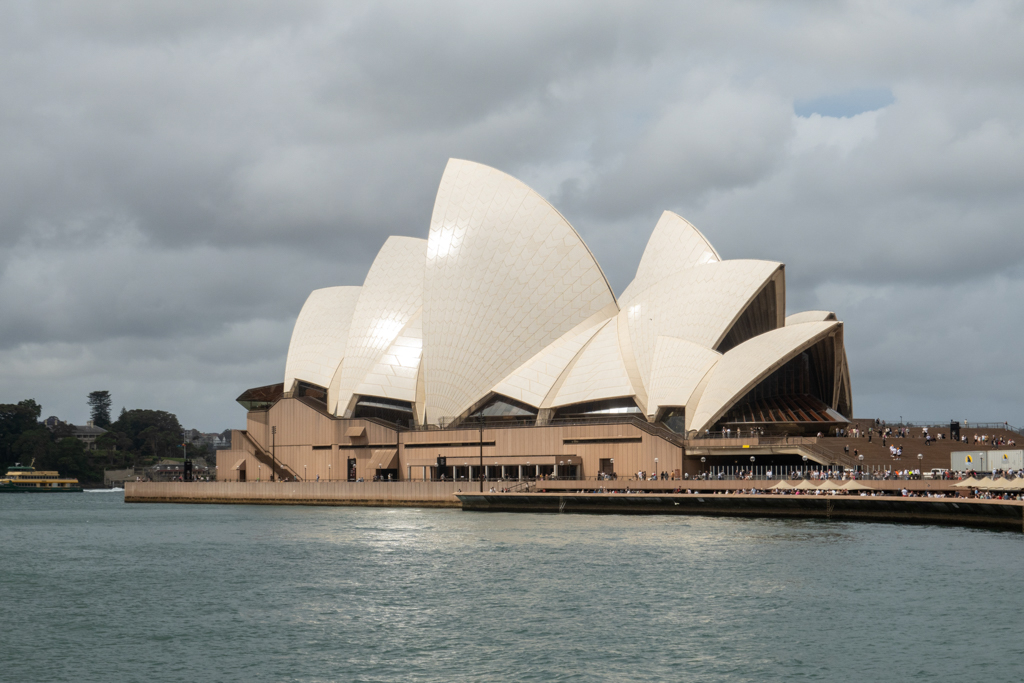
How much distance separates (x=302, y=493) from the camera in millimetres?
67250

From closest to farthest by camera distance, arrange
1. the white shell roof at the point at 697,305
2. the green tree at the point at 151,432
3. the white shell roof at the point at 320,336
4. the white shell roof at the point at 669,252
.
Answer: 1. the white shell roof at the point at 697,305
2. the white shell roof at the point at 669,252
3. the white shell roof at the point at 320,336
4. the green tree at the point at 151,432

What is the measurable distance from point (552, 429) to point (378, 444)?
14.0 meters

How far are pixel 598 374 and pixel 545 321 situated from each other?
564cm

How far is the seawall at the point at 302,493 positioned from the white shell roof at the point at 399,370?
7770 mm

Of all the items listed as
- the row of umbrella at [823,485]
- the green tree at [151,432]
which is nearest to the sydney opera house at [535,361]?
the row of umbrella at [823,485]

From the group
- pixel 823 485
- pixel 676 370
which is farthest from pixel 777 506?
pixel 676 370

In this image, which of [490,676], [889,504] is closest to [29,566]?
[490,676]

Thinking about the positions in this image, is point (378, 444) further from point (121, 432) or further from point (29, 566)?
point (121, 432)

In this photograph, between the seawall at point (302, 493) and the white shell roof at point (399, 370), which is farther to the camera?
the white shell roof at point (399, 370)

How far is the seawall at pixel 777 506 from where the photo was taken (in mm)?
39969

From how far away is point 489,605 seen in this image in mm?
25469

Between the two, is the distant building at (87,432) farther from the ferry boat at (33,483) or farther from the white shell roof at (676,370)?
the white shell roof at (676,370)

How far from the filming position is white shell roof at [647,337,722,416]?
5694 cm

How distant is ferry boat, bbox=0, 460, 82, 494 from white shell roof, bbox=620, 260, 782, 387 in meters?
83.3
